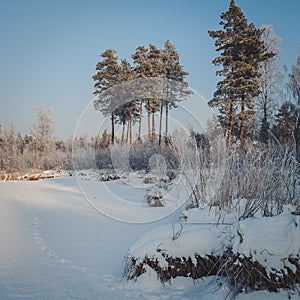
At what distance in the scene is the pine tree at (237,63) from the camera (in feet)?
33.0

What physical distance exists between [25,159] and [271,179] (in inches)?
854

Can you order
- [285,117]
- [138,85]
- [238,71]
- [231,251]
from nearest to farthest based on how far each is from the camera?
[231,251], [138,85], [238,71], [285,117]

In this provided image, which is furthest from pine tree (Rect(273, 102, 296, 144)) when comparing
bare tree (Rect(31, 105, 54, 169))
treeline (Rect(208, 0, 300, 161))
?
bare tree (Rect(31, 105, 54, 169))

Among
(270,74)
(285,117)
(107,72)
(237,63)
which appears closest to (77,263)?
(237,63)

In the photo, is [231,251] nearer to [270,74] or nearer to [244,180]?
[244,180]

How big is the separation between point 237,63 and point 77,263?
33.7 ft

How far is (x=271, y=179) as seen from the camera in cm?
233

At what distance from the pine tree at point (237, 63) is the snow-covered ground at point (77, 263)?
812 cm

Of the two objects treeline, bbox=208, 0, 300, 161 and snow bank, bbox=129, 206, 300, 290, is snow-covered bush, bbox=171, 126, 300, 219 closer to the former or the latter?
snow bank, bbox=129, 206, 300, 290

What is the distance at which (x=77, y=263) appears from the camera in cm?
208

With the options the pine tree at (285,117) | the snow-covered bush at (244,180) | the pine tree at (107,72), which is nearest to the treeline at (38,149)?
the pine tree at (107,72)

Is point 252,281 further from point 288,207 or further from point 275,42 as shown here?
point 275,42

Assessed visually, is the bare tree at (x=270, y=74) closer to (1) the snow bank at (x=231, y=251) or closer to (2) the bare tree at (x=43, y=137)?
(1) the snow bank at (x=231, y=251)

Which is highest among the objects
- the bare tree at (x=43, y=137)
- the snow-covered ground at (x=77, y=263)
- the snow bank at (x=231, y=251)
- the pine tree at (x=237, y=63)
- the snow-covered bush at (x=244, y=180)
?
the pine tree at (x=237, y=63)
